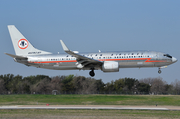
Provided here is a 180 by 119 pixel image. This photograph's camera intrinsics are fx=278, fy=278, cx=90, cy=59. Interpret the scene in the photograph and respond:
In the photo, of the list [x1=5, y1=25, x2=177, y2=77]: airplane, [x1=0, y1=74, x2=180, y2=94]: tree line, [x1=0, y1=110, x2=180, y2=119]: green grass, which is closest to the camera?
[x1=0, y1=110, x2=180, y2=119]: green grass

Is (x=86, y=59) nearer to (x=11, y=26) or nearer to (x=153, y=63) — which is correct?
(x=153, y=63)

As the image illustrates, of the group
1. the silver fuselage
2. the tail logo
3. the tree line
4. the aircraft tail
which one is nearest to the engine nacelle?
the silver fuselage

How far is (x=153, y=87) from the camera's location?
118062 millimetres

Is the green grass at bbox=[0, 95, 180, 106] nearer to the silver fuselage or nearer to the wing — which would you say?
the silver fuselage

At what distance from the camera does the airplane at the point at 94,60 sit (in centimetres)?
4762

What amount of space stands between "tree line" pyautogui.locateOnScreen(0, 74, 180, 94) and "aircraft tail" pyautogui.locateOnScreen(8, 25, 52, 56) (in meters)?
46.3

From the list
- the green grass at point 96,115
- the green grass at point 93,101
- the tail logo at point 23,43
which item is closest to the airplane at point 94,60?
the tail logo at point 23,43

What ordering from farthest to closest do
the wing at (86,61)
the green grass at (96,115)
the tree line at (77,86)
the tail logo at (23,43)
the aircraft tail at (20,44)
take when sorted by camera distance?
the tree line at (77,86) < the tail logo at (23,43) < the aircraft tail at (20,44) < the wing at (86,61) < the green grass at (96,115)

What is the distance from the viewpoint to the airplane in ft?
156

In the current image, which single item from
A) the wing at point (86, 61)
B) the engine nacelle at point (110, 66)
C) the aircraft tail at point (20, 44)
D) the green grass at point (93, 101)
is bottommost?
the green grass at point (93, 101)

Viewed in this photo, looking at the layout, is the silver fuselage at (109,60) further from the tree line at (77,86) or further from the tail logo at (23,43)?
the tree line at (77,86)

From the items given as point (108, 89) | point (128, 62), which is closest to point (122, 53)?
point (128, 62)

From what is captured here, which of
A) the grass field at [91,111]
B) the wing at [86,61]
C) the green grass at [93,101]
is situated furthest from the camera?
the green grass at [93,101]

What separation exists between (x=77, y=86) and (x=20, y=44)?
58815mm
